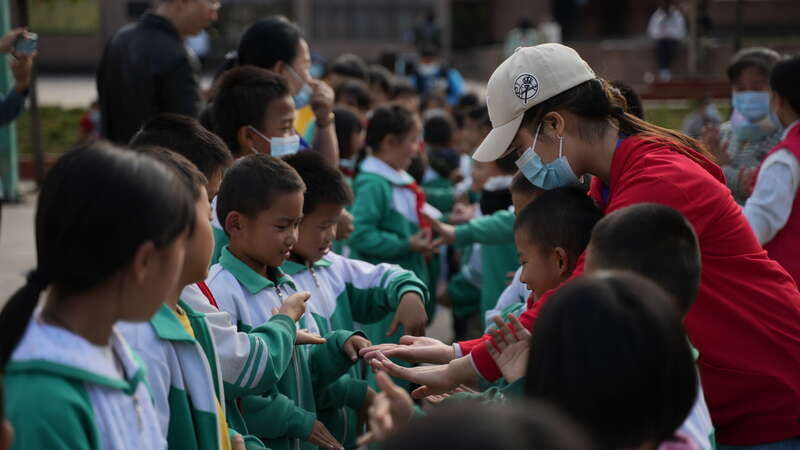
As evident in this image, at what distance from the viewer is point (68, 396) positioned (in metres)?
2.01

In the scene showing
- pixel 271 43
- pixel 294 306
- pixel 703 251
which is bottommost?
pixel 294 306

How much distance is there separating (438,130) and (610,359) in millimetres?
7506

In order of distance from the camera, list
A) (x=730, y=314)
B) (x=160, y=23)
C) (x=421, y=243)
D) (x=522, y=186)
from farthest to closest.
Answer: (x=160, y=23) → (x=421, y=243) → (x=522, y=186) → (x=730, y=314)

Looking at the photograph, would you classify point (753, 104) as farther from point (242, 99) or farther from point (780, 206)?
point (242, 99)

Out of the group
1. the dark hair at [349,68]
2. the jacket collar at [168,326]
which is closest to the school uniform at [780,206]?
the jacket collar at [168,326]

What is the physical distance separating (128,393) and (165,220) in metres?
0.37

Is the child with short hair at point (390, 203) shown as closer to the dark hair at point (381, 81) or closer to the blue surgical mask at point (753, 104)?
the blue surgical mask at point (753, 104)

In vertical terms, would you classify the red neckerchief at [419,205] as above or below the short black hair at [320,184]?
below

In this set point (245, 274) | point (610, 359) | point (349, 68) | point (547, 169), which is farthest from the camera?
point (349, 68)

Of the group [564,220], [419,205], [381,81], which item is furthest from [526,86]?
[381,81]

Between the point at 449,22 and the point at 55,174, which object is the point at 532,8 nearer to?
the point at 449,22

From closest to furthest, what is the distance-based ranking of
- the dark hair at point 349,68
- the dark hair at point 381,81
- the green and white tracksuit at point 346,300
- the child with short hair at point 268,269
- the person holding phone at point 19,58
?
the child with short hair at point 268,269, the green and white tracksuit at point 346,300, the person holding phone at point 19,58, the dark hair at point 349,68, the dark hair at point 381,81

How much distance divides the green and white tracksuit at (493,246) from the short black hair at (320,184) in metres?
1.63

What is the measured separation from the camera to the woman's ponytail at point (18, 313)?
2.06 metres
